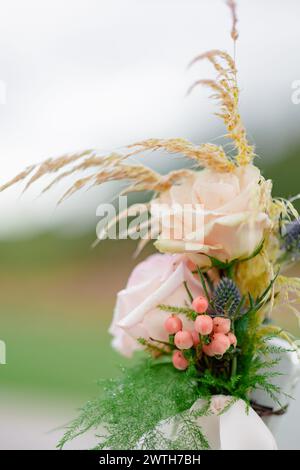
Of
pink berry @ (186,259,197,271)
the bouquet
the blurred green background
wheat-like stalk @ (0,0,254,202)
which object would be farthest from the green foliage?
the blurred green background

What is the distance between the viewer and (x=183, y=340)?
0.66 meters

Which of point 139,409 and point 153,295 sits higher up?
point 153,295

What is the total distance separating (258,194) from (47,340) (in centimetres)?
680

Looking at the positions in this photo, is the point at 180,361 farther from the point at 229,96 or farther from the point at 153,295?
the point at 229,96

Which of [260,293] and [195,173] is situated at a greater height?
[195,173]

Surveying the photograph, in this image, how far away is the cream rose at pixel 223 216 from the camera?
66 centimetres

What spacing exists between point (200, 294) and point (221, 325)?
0.20ft

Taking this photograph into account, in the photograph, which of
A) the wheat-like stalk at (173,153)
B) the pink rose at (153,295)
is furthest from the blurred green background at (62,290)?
the wheat-like stalk at (173,153)

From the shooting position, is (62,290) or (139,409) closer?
(139,409)

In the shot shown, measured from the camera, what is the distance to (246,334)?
2.27 feet

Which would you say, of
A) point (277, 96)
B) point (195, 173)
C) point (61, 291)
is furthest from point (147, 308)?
point (61, 291)

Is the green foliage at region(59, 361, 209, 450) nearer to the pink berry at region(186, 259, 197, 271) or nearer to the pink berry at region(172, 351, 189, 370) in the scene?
the pink berry at region(172, 351, 189, 370)

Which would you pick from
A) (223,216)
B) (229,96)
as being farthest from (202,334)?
(229,96)

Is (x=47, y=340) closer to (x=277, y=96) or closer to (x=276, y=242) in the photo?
(x=277, y=96)
